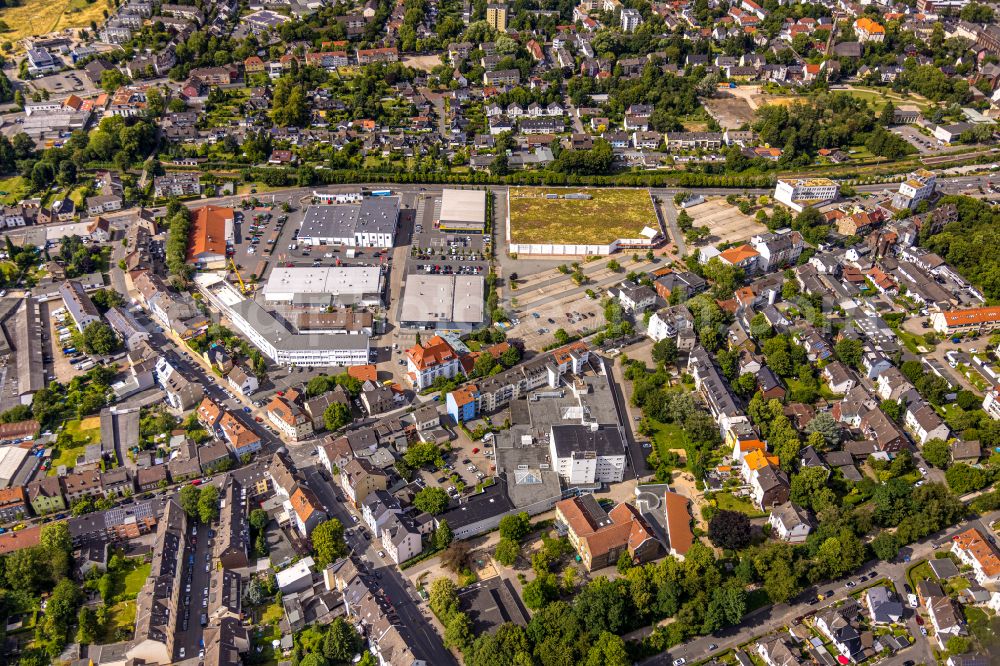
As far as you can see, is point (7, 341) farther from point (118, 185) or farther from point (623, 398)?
point (623, 398)

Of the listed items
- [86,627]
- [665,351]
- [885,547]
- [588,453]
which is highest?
[588,453]

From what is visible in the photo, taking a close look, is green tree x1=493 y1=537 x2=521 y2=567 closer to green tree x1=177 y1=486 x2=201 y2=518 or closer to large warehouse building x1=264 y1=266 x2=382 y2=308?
green tree x1=177 y1=486 x2=201 y2=518

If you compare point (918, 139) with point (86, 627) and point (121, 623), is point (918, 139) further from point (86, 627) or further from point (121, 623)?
point (86, 627)

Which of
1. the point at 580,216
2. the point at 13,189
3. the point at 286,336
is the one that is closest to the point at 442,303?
the point at 286,336

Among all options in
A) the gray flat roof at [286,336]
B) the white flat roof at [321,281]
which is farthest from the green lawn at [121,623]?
the white flat roof at [321,281]

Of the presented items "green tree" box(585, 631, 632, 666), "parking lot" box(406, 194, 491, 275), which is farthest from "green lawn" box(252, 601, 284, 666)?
"parking lot" box(406, 194, 491, 275)

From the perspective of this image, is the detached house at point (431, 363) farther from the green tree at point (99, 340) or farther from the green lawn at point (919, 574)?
the green lawn at point (919, 574)

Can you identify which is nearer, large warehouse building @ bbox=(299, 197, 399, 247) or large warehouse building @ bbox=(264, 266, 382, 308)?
large warehouse building @ bbox=(264, 266, 382, 308)
